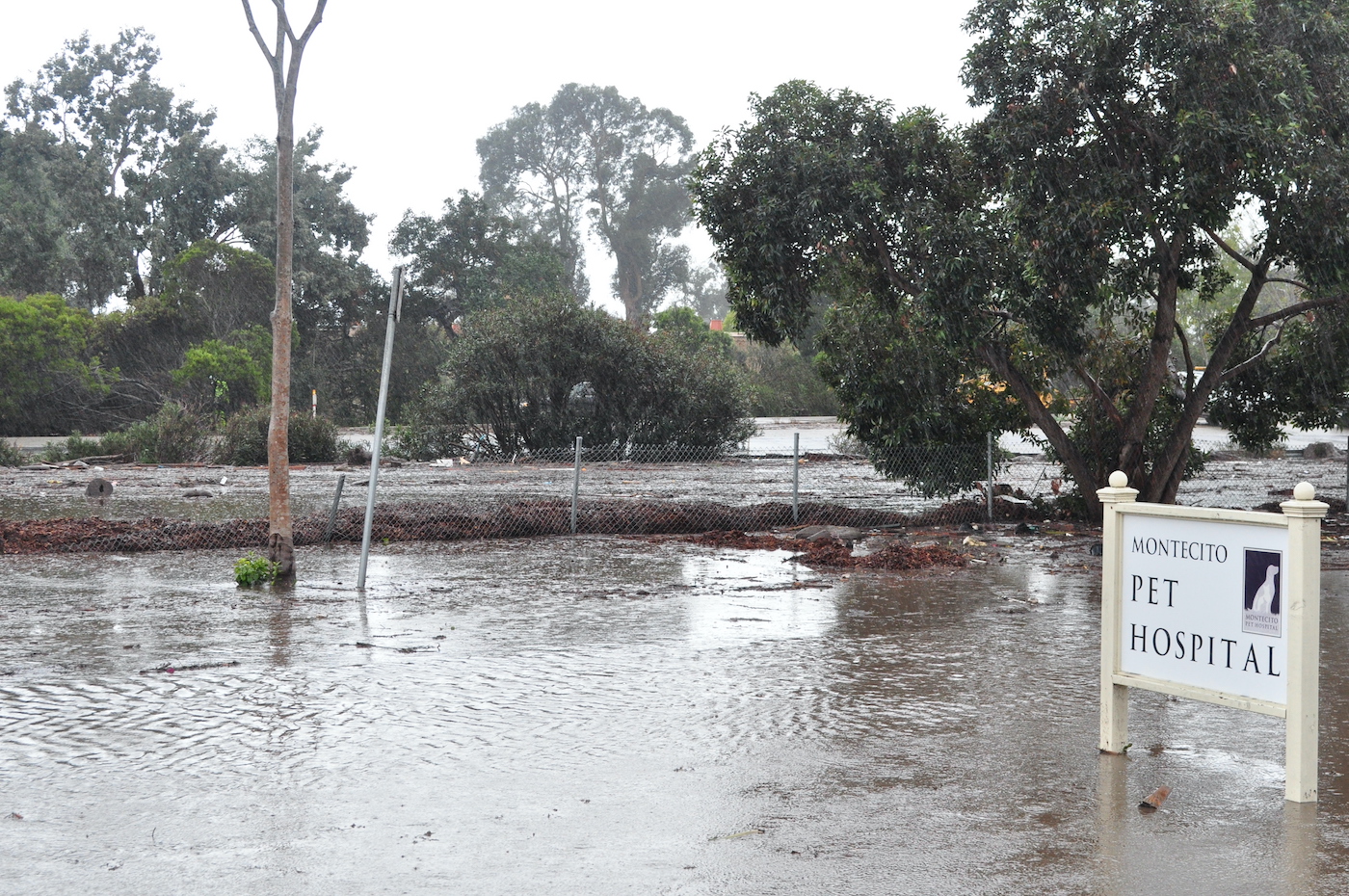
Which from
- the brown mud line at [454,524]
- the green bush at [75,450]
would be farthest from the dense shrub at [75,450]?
the brown mud line at [454,524]

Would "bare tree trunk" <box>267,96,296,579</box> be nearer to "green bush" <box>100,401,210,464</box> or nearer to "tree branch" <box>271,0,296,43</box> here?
"tree branch" <box>271,0,296,43</box>

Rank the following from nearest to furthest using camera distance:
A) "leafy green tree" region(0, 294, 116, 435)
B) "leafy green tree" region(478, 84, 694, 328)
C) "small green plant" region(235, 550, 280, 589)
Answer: "small green plant" region(235, 550, 280, 589) → "leafy green tree" region(0, 294, 116, 435) → "leafy green tree" region(478, 84, 694, 328)

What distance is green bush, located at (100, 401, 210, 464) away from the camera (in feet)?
109

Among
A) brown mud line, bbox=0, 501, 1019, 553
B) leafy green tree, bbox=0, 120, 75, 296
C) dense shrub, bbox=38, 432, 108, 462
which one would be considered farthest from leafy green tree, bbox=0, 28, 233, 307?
brown mud line, bbox=0, 501, 1019, 553

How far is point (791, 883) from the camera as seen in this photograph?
424 centimetres

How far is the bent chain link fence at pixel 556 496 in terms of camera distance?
49.6ft

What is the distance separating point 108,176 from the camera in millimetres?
57062

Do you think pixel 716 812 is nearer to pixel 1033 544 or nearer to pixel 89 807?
pixel 89 807

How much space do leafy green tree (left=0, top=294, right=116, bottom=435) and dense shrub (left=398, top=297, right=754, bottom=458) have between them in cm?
1516

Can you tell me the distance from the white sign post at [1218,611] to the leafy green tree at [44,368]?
1627 inches

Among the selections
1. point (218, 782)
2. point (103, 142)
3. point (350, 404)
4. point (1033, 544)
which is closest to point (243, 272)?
point (350, 404)

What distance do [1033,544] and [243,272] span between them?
136 ft

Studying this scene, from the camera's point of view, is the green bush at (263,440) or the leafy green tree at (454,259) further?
the leafy green tree at (454,259)

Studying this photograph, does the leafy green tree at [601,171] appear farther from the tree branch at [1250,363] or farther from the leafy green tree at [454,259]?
the tree branch at [1250,363]
